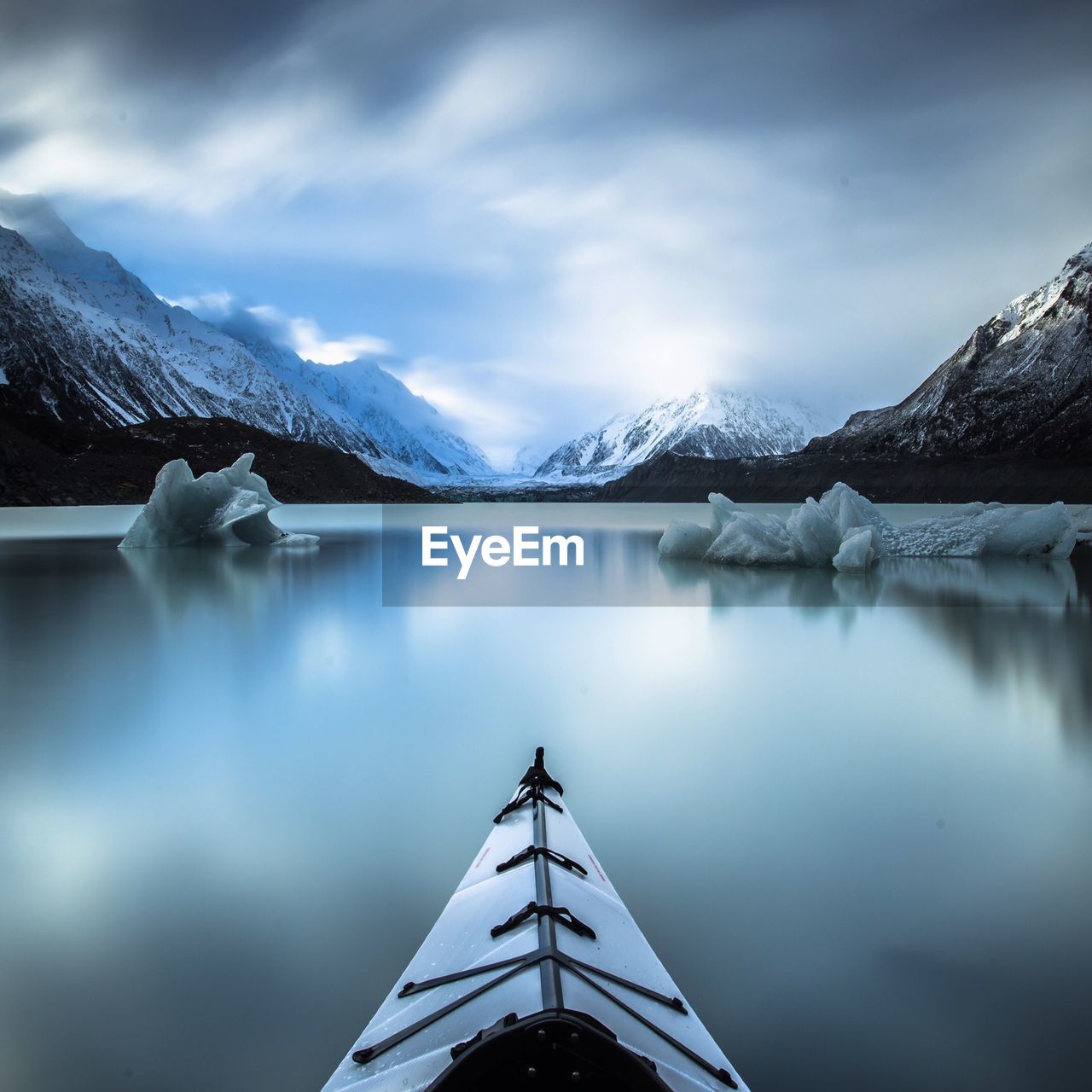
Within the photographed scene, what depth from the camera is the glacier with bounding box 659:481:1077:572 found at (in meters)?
17.8

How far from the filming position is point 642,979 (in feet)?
8.16

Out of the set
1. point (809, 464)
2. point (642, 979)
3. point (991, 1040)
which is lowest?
point (991, 1040)

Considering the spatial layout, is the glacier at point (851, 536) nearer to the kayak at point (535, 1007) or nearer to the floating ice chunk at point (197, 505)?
the floating ice chunk at point (197, 505)

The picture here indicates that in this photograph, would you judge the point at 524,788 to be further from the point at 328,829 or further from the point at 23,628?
the point at 23,628

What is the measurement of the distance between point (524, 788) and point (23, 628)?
901 centimetres

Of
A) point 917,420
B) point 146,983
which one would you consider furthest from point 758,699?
point 917,420

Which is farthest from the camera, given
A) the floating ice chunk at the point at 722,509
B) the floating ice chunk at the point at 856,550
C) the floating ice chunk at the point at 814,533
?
the floating ice chunk at the point at 722,509

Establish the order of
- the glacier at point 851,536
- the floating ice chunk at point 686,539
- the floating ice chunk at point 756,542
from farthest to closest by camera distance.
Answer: the floating ice chunk at point 686,539
the floating ice chunk at point 756,542
the glacier at point 851,536

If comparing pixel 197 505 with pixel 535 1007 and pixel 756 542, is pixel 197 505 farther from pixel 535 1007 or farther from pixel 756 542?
pixel 535 1007

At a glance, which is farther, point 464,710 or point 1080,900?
point 464,710

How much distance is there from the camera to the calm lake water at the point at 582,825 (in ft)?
8.74

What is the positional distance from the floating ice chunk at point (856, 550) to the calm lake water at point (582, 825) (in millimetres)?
6833

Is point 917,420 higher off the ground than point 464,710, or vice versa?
point 917,420

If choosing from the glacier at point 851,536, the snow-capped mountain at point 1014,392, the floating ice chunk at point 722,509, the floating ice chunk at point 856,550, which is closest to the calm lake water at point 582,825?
the floating ice chunk at point 856,550
